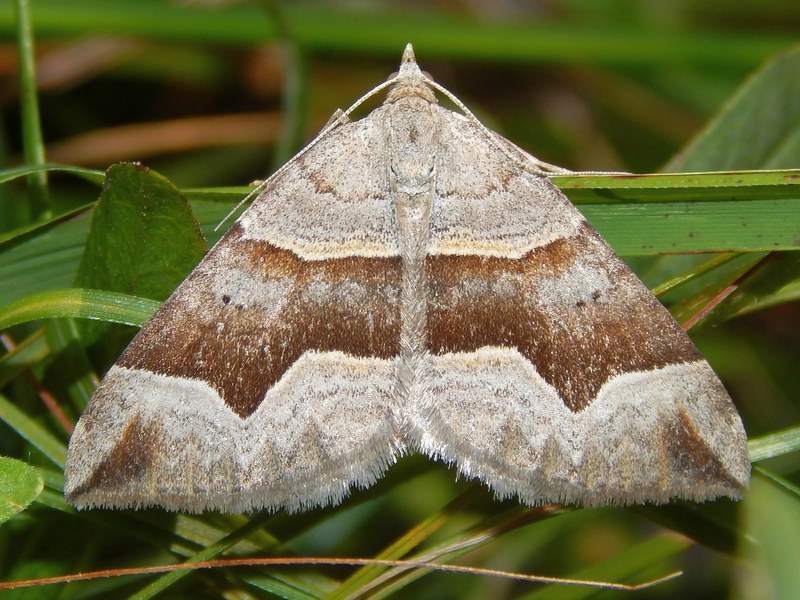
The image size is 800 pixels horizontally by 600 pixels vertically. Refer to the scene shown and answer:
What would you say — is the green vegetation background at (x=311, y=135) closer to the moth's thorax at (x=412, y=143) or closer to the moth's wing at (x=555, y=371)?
the moth's wing at (x=555, y=371)

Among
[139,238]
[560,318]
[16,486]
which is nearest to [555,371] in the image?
[560,318]

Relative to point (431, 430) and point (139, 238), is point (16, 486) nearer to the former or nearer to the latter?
point (139, 238)

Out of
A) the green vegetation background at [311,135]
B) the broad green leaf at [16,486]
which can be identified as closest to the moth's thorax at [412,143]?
the green vegetation background at [311,135]

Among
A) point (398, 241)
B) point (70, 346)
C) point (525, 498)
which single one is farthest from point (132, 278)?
point (525, 498)

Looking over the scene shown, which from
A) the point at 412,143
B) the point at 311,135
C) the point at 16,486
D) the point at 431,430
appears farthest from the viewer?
the point at 311,135

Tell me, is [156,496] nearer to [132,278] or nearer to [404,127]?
[132,278]

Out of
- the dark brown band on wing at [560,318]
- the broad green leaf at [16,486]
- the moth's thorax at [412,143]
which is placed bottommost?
the broad green leaf at [16,486]

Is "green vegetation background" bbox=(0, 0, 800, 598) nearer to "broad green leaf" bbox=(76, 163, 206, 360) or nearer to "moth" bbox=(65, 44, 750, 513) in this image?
"broad green leaf" bbox=(76, 163, 206, 360)

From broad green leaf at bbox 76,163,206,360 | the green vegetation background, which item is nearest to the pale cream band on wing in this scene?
the green vegetation background
